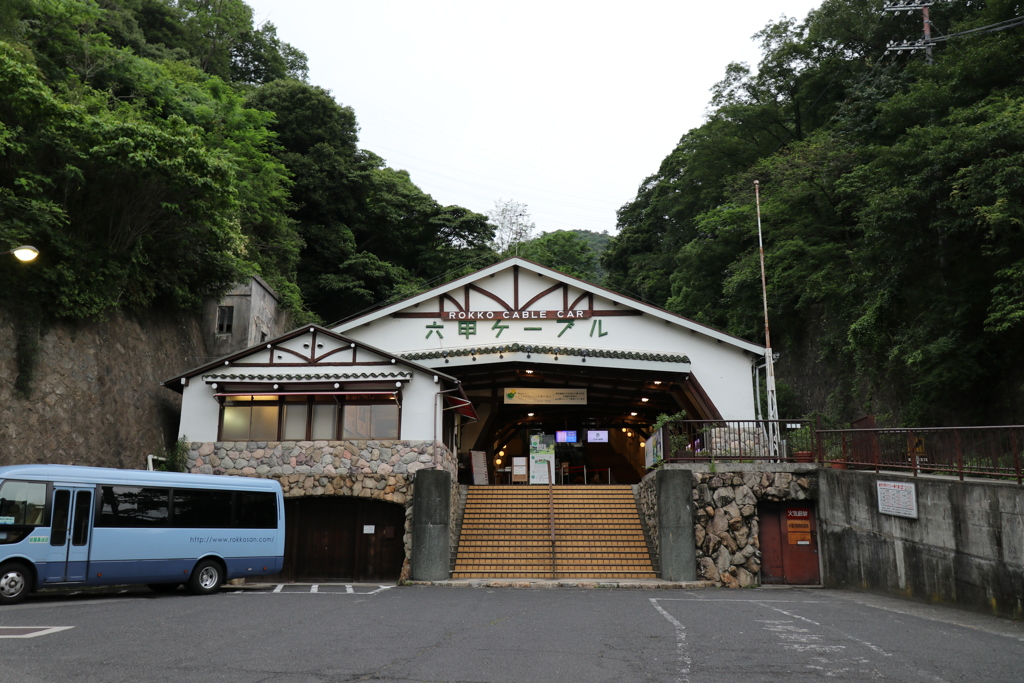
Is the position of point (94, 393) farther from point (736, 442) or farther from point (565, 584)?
point (736, 442)

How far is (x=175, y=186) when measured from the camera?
716 inches

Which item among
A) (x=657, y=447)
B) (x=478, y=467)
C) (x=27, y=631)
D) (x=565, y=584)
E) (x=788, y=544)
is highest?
(x=657, y=447)

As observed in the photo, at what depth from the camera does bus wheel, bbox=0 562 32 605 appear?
1123 centimetres

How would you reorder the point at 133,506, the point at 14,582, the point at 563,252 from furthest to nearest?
1. the point at 563,252
2. the point at 133,506
3. the point at 14,582

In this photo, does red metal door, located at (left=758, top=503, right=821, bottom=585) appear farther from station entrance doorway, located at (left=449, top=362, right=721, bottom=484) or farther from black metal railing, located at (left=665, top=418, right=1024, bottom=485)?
station entrance doorway, located at (left=449, top=362, right=721, bottom=484)

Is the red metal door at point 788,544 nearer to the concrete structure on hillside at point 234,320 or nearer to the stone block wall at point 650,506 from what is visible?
the stone block wall at point 650,506

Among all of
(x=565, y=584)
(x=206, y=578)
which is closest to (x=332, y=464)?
(x=206, y=578)

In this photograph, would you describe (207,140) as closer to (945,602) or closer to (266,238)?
(266,238)

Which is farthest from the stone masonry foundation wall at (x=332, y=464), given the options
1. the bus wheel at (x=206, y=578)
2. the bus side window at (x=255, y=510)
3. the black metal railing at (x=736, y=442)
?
the black metal railing at (x=736, y=442)

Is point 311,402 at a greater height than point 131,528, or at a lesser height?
greater

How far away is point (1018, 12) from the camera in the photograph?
21.7 m

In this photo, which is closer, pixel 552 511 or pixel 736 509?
pixel 736 509

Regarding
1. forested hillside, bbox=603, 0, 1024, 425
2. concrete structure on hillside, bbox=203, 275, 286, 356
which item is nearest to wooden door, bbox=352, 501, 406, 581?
concrete structure on hillside, bbox=203, 275, 286, 356

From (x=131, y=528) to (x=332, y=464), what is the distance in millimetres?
6149
